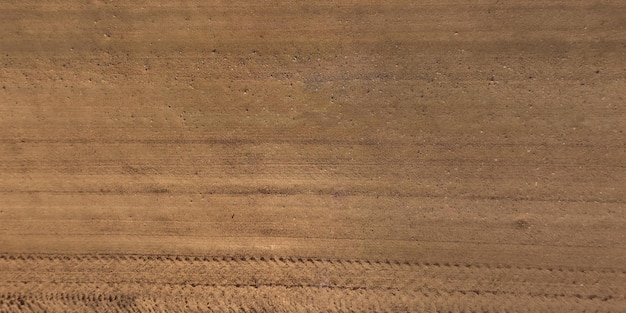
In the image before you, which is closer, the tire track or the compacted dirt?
the compacted dirt

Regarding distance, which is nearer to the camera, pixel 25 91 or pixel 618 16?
pixel 618 16

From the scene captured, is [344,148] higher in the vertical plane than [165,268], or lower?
higher

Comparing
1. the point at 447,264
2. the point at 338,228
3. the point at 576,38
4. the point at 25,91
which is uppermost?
the point at 576,38

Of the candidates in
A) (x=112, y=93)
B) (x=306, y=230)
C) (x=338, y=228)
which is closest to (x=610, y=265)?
(x=338, y=228)

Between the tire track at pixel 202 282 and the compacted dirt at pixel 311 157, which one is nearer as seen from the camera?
the compacted dirt at pixel 311 157

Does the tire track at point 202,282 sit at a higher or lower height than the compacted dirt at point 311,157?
lower

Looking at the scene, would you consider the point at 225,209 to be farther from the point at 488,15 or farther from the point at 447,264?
the point at 488,15

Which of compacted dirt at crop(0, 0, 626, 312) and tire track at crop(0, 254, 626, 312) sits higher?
compacted dirt at crop(0, 0, 626, 312)

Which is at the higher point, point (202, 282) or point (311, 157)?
point (311, 157)
